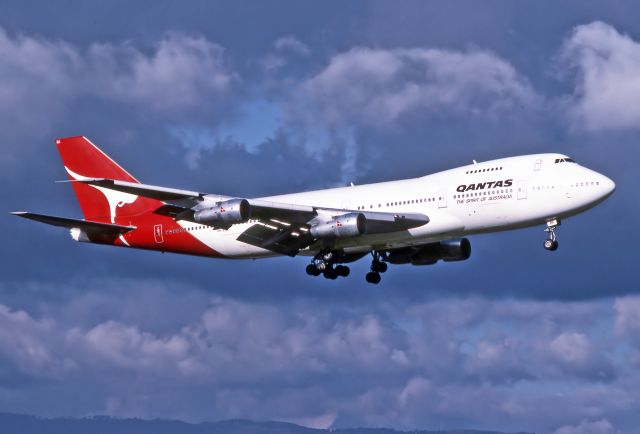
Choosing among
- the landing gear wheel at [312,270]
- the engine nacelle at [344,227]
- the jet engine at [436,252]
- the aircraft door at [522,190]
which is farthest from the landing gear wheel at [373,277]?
the aircraft door at [522,190]

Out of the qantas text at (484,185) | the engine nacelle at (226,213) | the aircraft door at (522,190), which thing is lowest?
the engine nacelle at (226,213)

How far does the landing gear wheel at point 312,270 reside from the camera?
2872 inches

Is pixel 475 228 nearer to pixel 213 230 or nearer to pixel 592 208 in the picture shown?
pixel 592 208

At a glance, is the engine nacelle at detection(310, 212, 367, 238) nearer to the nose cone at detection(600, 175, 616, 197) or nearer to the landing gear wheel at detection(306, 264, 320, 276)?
the landing gear wheel at detection(306, 264, 320, 276)

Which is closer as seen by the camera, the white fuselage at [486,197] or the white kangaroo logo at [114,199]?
the white fuselage at [486,197]

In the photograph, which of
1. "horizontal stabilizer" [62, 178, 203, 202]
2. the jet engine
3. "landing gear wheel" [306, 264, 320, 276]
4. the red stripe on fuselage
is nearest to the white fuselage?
"landing gear wheel" [306, 264, 320, 276]

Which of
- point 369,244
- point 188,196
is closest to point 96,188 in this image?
point 188,196

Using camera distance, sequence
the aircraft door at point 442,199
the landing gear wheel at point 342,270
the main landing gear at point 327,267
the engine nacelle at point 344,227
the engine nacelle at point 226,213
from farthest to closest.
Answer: the landing gear wheel at point 342,270 → the main landing gear at point 327,267 → the aircraft door at point 442,199 → the engine nacelle at point 344,227 → the engine nacelle at point 226,213

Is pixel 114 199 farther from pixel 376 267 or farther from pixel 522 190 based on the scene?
pixel 522 190

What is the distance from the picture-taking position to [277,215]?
68562 millimetres

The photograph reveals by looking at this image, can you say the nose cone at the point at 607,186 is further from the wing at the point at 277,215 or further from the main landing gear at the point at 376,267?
the main landing gear at the point at 376,267

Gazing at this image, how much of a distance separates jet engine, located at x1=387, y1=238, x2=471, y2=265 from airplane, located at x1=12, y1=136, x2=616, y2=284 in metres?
0.06

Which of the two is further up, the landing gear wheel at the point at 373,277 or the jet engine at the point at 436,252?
the jet engine at the point at 436,252

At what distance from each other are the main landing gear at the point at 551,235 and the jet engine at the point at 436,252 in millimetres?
10028
